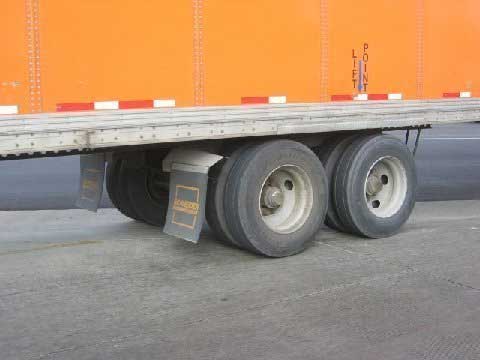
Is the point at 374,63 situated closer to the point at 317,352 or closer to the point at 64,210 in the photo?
the point at 317,352

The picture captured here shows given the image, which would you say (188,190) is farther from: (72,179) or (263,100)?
(72,179)

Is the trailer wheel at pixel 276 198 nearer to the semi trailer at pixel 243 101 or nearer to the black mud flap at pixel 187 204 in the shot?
the semi trailer at pixel 243 101

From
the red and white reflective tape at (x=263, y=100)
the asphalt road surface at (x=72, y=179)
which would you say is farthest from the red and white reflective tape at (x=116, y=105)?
the asphalt road surface at (x=72, y=179)

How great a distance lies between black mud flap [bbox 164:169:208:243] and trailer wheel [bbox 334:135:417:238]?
1.73m

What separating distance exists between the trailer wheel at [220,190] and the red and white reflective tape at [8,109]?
2162 millimetres

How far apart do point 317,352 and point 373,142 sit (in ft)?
11.4

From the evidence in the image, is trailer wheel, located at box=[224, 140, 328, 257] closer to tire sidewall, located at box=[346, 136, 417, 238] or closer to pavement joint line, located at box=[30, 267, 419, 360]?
tire sidewall, located at box=[346, 136, 417, 238]

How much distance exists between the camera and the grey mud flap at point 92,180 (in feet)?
24.4

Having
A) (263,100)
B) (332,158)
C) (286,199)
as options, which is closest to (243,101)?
(263,100)

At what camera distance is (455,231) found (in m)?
7.50

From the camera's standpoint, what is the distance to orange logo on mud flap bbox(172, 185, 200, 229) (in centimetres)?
615

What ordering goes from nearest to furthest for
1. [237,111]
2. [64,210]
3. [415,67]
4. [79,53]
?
[79,53]
[237,111]
[415,67]
[64,210]

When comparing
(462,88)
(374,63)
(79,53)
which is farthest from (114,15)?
(462,88)

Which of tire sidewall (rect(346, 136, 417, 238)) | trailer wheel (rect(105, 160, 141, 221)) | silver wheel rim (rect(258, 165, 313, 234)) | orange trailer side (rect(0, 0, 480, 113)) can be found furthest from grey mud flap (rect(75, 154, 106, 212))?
tire sidewall (rect(346, 136, 417, 238))
